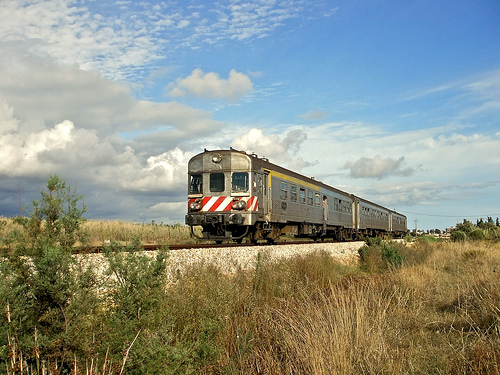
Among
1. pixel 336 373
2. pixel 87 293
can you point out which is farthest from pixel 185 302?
pixel 336 373

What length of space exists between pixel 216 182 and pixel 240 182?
0.94 m

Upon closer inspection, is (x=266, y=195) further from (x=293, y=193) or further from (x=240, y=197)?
(x=293, y=193)

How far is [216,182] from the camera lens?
16094 mm

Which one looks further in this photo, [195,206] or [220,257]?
[195,206]

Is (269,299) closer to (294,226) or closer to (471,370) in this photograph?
(471,370)

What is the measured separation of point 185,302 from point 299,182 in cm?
1452

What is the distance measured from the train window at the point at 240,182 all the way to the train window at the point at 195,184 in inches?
50.8

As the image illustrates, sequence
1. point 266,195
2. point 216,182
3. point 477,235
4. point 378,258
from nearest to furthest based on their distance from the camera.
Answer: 1. point 216,182
2. point 266,195
3. point 378,258
4. point 477,235

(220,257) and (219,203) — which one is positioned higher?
(219,203)

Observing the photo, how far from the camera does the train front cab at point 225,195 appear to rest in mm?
15359

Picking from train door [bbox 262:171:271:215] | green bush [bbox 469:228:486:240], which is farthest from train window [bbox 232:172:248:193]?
green bush [bbox 469:228:486:240]

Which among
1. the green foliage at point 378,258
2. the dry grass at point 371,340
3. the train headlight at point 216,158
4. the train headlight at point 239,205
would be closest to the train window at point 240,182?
the train headlight at point 239,205

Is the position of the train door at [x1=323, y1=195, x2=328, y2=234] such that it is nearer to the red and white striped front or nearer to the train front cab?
the train front cab

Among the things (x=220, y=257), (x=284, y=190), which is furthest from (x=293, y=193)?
(x=220, y=257)
